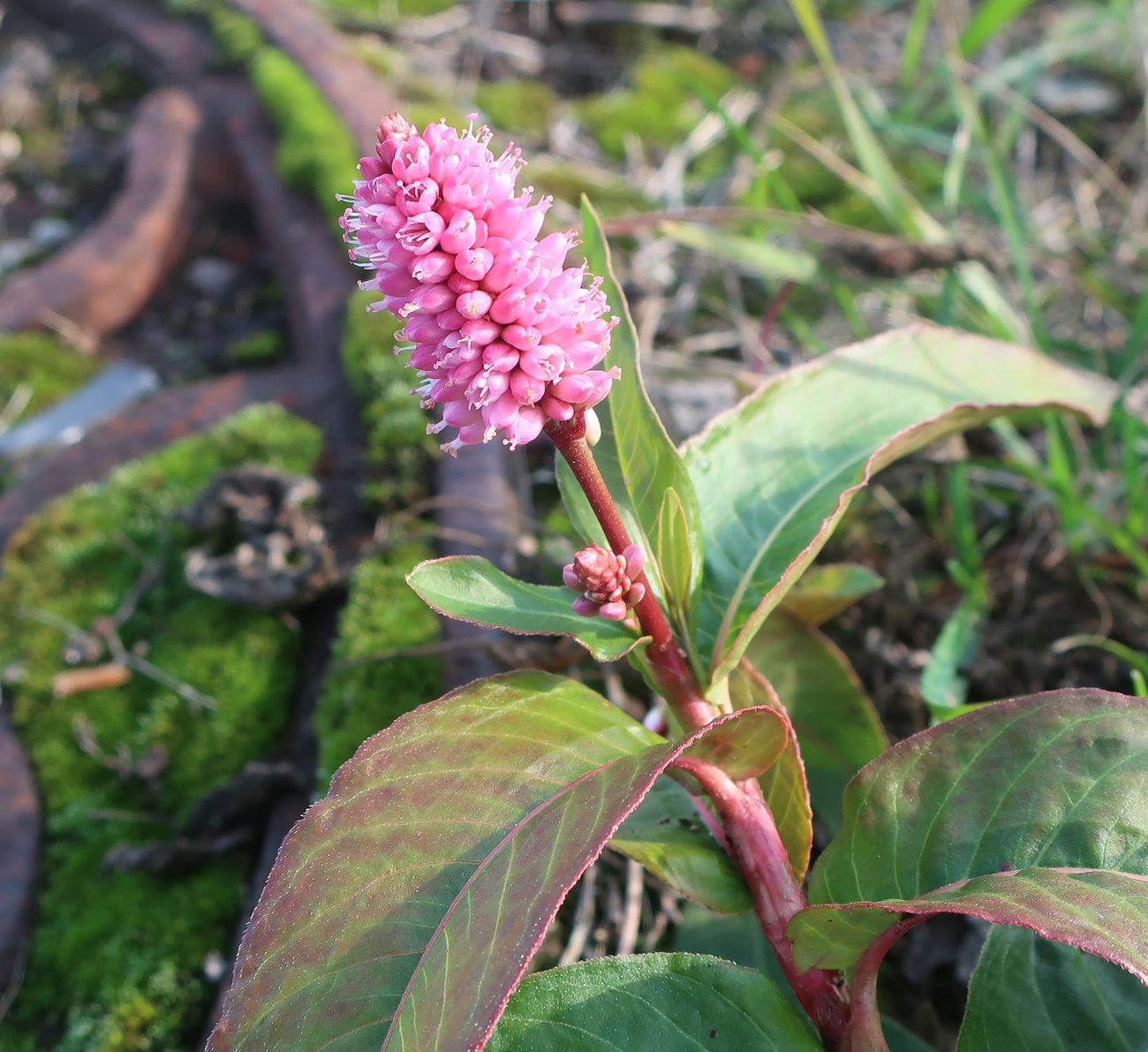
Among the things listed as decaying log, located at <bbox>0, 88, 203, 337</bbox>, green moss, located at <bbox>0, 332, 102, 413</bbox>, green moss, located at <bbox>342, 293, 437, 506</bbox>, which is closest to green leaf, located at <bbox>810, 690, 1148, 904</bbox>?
green moss, located at <bbox>342, 293, 437, 506</bbox>

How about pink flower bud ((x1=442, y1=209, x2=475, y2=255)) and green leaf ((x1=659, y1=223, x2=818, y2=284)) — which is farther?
green leaf ((x1=659, y1=223, x2=818, y2=284))

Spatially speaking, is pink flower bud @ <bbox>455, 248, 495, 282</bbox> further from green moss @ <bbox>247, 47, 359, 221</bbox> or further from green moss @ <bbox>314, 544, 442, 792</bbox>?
green moss @ <bbox>247, 47, 359, 221</bbox>

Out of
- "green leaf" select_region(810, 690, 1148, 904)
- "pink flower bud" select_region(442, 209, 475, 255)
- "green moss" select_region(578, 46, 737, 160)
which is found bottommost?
"green leaf" select_region(810, 690, 1148, 904)

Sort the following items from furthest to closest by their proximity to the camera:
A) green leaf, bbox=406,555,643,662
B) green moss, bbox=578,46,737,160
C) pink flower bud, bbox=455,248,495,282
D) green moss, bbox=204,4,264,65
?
green moss, bbox=204,4,264,65
green moss, bbox=578,46,737,160
green leaf, bbox=406,555,643,662
pink flower bud, bbox=455,248,495,282

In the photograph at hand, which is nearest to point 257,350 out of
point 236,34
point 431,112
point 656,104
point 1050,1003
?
point 431,112

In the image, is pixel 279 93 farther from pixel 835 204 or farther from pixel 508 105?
pixel 835 204

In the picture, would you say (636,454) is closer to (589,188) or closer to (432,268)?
(432,268)

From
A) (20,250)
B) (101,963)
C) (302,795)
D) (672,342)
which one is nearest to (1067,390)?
(672,342)
